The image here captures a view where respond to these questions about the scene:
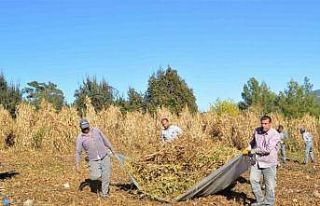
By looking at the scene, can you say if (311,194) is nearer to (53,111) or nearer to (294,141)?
(294,141)

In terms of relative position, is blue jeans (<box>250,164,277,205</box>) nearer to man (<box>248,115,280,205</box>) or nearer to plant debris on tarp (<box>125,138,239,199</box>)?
man (<box>248,115,280,205</box>)

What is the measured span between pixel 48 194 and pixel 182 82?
147ft

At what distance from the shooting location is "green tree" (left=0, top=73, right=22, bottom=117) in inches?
1757

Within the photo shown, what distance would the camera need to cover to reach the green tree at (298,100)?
240 ft

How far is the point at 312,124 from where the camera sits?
29.1 meters

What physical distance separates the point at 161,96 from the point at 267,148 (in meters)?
44.4

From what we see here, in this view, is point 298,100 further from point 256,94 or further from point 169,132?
A: point 169,132

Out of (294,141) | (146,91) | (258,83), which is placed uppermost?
(258,83)

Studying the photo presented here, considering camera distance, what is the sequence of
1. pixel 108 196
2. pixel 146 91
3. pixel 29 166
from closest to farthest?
pixel 108 196 < pixel 29 166 < pixel 146 91

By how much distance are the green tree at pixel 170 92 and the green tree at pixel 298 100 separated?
23.5 m

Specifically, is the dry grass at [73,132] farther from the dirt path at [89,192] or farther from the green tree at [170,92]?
the green tree at [170,92]

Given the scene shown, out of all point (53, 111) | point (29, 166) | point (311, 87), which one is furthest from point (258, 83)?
point (29, 166)

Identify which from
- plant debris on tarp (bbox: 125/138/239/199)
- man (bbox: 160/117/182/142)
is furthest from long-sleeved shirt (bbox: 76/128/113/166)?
man (bbox: 160/117/182/142)

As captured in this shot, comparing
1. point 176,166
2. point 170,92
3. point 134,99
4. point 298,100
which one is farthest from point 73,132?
point 298,100
